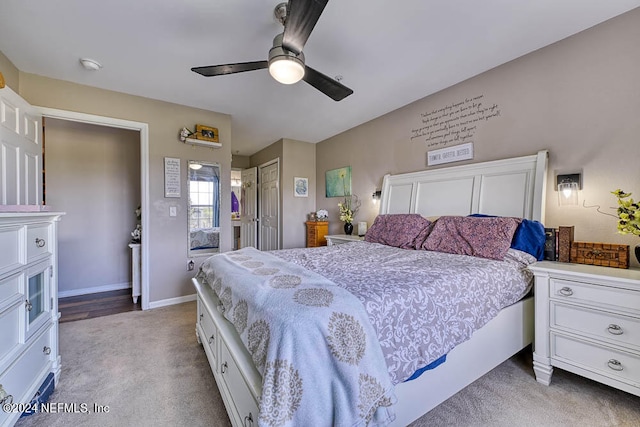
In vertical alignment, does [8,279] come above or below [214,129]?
below

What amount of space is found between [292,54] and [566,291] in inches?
92.0

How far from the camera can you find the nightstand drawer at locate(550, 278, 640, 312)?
4.83ft

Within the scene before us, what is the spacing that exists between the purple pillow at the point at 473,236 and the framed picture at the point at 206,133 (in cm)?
290

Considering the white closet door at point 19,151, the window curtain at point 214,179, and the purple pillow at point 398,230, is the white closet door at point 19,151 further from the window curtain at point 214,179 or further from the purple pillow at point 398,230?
the purple pillow at point 398,230

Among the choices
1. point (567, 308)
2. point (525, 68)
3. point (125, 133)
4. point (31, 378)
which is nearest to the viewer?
point (31, 378)

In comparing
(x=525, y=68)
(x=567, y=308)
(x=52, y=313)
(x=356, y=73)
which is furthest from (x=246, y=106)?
(x=567, y=308)

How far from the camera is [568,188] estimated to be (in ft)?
6.82

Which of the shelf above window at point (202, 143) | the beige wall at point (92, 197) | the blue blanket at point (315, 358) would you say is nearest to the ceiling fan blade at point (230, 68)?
the blue blanket at point (315, 358)

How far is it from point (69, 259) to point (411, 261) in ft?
14.7

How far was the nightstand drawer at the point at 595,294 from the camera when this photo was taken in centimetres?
147

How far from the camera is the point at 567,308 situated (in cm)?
169

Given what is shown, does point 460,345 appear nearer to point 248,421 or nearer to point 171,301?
point 248,421

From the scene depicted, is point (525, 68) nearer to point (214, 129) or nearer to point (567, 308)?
point (567, 308)

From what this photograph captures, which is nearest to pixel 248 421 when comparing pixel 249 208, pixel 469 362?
pixel 469 362
